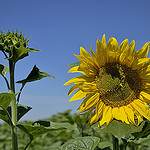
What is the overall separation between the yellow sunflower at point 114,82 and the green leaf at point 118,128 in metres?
0.03

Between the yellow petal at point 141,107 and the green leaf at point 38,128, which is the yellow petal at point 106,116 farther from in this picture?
the green leaf at point 38,128

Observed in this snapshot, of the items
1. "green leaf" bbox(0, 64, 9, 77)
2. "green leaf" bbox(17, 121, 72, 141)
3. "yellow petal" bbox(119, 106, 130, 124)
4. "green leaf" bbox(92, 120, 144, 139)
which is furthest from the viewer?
"green leaf" bbox(0, 64, 9, 77)

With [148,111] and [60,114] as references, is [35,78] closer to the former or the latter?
[148,111]

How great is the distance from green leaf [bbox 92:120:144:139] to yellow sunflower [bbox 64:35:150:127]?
0.03m

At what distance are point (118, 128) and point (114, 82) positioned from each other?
1.12ft

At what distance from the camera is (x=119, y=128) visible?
4.35 ft

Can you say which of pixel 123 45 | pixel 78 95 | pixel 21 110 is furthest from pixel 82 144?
pixel 123 45

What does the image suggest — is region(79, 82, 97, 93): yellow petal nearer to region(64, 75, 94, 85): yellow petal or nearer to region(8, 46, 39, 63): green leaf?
region(64, 75, 94, 85): yellow petal

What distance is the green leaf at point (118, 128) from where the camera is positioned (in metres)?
1.28

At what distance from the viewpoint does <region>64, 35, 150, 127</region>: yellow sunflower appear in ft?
4.84

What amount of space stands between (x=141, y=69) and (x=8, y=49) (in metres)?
0.86

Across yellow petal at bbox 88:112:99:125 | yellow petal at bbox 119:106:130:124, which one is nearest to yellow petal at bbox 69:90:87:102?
yellow petal at bbox 88:112:99:125

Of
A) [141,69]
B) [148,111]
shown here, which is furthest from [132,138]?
[141,69]

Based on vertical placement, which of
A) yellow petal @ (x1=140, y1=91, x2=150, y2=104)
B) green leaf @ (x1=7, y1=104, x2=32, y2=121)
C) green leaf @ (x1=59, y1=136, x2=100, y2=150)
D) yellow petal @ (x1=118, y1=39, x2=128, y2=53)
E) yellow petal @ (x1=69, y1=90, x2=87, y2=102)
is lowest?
green leaf @ (x1=59, y1=136, x2=100, y2=150)
